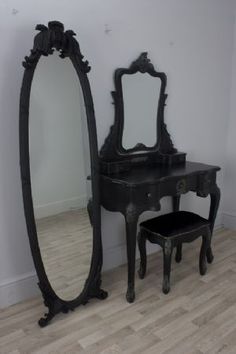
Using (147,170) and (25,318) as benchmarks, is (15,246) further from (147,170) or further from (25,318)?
(147,170)

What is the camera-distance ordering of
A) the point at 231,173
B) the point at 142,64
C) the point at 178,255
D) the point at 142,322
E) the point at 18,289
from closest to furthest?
the point at 142,322, the point at 18,289, the point at 142,64, the point at 178,255, the point at 231,173

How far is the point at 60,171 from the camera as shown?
1.89 metres

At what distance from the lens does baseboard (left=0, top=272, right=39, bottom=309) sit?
1.99 meters

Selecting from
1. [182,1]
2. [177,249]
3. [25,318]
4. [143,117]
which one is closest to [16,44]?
[143,117]

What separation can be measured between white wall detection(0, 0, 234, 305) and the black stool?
0.30 m

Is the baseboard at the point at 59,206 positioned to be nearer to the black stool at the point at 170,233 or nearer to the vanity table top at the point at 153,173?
the vanity table top at the point at 153,173

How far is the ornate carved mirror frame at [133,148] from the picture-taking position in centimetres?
220

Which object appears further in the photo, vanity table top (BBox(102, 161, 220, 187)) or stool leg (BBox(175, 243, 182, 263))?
stool leg (BBox(175, 243, 182, 263))

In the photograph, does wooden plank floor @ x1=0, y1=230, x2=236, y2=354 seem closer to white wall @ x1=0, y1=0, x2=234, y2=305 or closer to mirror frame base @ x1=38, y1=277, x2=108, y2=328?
mirror frame base @ x1=38, y1=277, x2=108, y2=328

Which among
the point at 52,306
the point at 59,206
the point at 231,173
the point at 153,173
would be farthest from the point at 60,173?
the point at 231,173

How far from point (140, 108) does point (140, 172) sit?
0.51 m

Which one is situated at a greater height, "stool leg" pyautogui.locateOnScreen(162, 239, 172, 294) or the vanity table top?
the vanity table top

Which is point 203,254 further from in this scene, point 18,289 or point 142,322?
point 18,289

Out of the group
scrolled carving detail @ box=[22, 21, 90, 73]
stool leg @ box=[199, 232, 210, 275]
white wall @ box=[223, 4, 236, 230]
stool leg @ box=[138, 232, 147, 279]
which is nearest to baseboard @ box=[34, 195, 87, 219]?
stool leg @ box=[138, 232, 147, 279]
